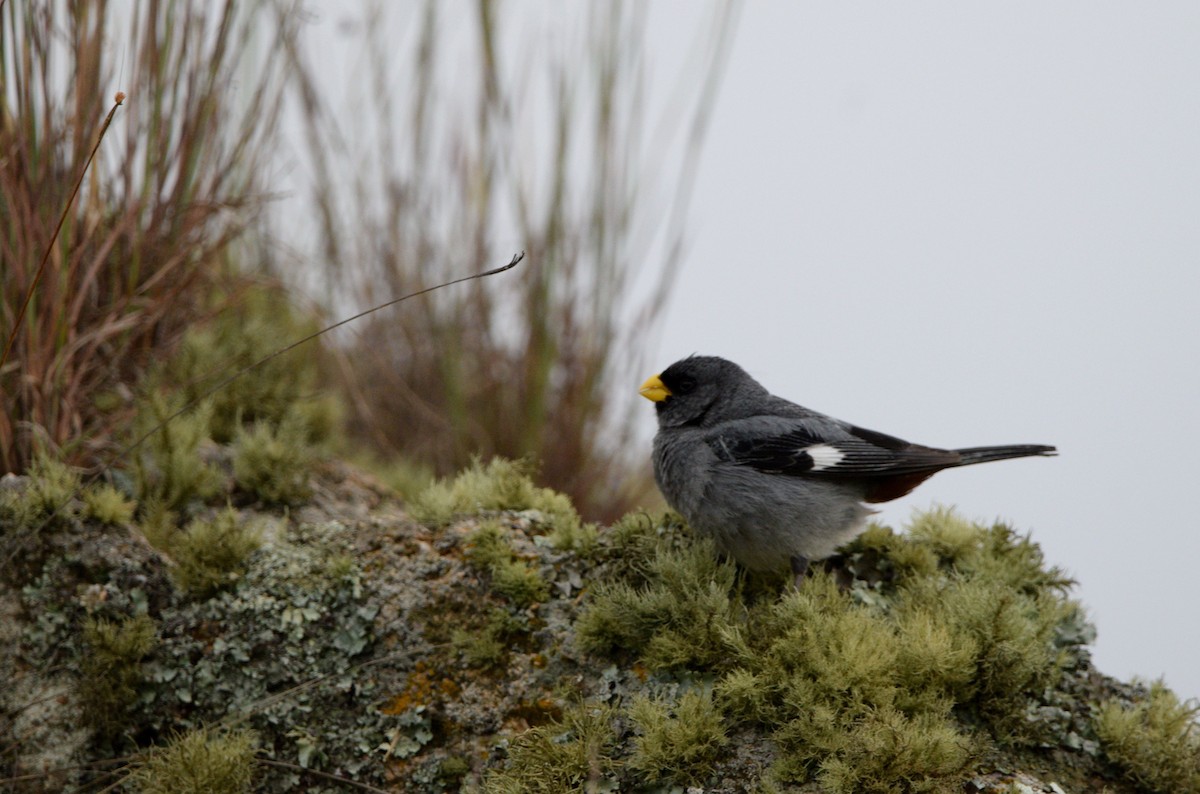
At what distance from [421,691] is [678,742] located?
32.3 inches

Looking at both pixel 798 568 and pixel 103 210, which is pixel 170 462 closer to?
pixel 103 210

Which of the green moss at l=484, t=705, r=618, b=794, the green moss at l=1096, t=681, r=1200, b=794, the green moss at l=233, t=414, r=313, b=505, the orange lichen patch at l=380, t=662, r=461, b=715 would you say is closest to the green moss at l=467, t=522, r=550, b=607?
the orange lichen patch at l=380, t=662, r=461, b=715

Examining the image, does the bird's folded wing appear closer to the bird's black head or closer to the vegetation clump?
the bird's black head

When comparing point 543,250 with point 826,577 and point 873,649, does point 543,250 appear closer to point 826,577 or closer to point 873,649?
point 826,577

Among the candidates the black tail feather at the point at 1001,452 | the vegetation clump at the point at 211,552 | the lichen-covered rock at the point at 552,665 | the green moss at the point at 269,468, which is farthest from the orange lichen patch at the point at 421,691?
the black tail feather at the point at 1001,452

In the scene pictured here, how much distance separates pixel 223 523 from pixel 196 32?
192 centimetres

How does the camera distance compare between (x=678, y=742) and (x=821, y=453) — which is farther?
(x=821, y=453)

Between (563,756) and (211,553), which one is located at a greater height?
(211,553)

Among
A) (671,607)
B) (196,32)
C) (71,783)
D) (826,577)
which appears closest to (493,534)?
(671,607)

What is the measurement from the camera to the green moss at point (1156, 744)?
114 inches

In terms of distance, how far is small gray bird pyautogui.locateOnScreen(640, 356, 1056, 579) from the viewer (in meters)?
3.22

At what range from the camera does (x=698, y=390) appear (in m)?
3.68

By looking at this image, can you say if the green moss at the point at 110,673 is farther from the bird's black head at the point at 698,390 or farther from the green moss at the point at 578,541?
the bird's black head at the point at 698,390

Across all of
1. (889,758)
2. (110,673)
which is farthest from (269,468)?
(889,758)
